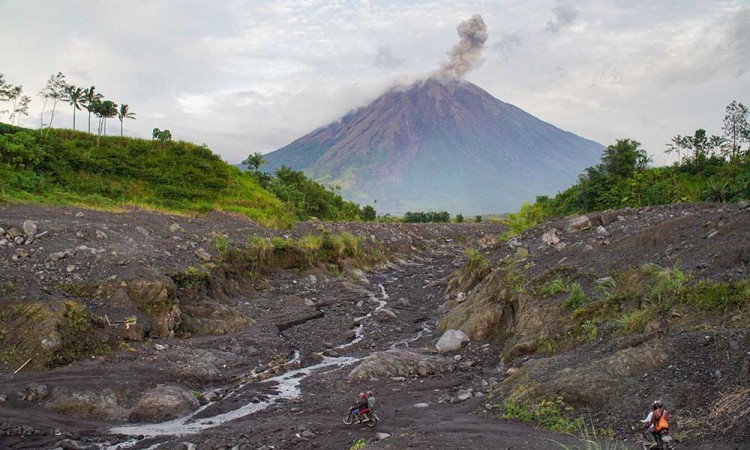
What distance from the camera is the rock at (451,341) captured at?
16453mm

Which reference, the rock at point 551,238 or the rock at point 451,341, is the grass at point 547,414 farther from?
the rock at point 551,238

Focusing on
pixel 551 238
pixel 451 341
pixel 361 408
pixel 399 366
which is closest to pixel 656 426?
pixel 361 408

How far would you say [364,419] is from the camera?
416 inches

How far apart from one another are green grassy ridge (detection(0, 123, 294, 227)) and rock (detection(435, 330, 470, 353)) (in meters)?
21.3

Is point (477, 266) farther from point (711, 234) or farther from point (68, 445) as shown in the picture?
point (68, 445)

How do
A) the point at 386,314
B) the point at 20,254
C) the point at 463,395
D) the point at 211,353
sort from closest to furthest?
Answer: the point at 463,395 → the point at 211,353 → the point at 20,254 → the point at 386,314

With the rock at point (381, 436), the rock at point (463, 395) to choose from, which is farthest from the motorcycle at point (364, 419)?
the rock at point (463, 395)

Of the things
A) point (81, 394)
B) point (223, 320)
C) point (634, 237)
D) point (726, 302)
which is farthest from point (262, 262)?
point (726, 302)

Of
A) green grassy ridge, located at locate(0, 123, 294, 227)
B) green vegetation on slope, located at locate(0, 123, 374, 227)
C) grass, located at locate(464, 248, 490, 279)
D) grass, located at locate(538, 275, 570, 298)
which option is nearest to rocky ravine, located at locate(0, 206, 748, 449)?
grass, located at locate(464, 248, 490, 279)

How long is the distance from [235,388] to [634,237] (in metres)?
13.7

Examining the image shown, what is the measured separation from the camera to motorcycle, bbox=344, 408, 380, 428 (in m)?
10.5

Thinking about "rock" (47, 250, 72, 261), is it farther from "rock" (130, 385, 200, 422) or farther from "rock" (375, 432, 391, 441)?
"rock" (375, 432, 391, 441)

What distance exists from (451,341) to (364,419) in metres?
6.71

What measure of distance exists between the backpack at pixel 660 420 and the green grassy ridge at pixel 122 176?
27637 mm
